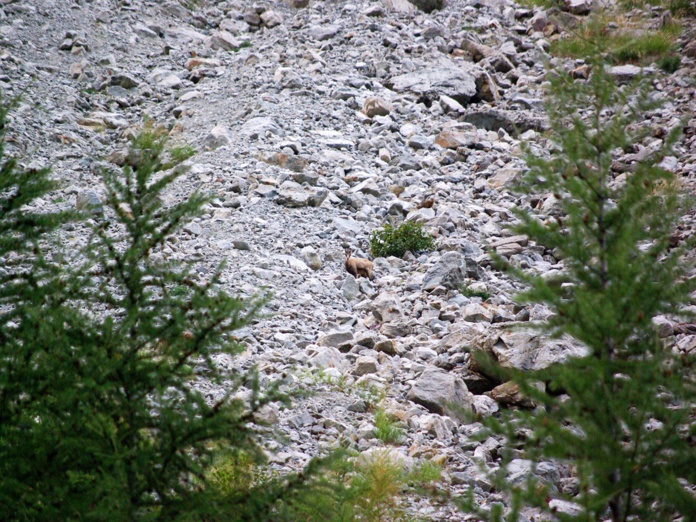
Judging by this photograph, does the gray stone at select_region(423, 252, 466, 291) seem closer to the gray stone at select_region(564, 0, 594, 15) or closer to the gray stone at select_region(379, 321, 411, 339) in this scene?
the gray stone at select_region(379, 321, 411, 339)

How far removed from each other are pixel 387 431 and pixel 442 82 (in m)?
10.1

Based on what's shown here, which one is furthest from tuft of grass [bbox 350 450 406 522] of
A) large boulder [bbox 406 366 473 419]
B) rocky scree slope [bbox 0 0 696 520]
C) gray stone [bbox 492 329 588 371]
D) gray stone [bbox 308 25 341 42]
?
gray stone [bbox 308 25 341 42]

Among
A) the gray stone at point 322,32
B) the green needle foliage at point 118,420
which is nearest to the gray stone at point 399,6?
the gray stone at point 322,32

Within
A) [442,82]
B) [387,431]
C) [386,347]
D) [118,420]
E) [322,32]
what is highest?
[322,32]

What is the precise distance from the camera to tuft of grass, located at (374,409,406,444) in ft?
18.3

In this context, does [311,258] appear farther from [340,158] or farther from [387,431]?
[387,431]

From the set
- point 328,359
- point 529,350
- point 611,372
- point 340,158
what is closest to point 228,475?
point 328,359

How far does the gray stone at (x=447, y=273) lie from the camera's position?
8.16 meters

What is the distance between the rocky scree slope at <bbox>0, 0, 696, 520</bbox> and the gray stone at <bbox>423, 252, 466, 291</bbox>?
29 millimetres

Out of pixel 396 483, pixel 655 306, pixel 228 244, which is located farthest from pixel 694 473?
pixel 228 244

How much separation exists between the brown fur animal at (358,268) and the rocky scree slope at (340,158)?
0.15 metres

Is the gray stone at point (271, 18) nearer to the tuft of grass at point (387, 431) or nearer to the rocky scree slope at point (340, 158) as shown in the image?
the rocky scree slope at point (340, 158)

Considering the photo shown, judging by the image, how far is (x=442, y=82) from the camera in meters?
13.9

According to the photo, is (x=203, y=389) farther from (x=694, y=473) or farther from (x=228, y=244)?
(x=694, y=473)
